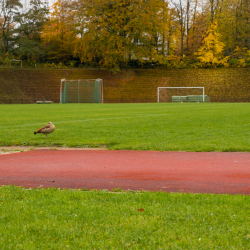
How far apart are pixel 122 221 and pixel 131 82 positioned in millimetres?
53953

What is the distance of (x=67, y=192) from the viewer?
15.4ft

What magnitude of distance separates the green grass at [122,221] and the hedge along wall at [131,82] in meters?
49.1

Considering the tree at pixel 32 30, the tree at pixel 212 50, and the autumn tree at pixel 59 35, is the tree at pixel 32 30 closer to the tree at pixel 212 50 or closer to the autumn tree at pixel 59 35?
the autumn tree at pixel 59 35

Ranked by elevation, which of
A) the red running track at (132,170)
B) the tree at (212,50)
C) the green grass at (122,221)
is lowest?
the red running track at (132,170)

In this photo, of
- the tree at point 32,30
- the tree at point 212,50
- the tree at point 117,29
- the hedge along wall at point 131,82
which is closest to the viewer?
the hedge along wall at point 131,82

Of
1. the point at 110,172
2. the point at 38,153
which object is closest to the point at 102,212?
the point at 110,172

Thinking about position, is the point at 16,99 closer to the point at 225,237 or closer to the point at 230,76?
the point at 230,76

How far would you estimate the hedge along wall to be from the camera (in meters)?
53.2

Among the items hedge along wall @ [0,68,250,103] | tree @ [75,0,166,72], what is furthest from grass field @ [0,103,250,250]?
tree @ [75,0,166,72]

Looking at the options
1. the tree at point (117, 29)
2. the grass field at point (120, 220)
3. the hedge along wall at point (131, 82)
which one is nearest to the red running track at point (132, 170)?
the grass field at point (120, 220)

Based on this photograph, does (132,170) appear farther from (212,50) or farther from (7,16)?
Answer: (7,16)

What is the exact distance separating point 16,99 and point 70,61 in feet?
48.2

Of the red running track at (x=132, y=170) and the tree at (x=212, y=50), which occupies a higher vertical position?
the tree at (x=212, y=50)

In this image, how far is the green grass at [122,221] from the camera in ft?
9.93
